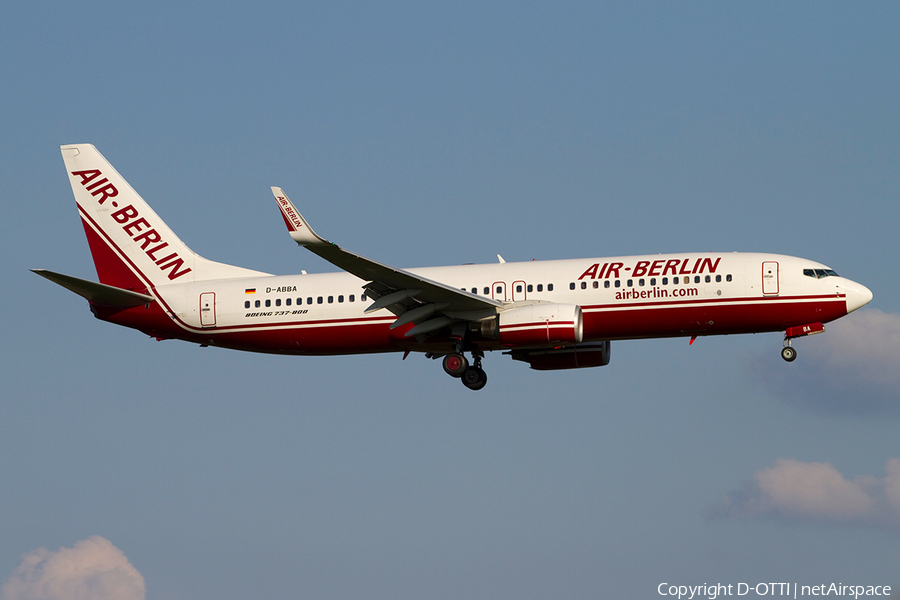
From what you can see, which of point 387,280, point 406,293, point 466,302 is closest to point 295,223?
point 387,280

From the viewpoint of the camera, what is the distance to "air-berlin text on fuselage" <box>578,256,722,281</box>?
4233 centimetres

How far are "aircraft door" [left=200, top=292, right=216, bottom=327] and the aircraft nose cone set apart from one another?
78.7ft

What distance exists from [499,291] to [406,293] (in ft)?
13.4

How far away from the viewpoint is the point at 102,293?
1795 inches

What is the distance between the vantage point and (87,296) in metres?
45.9

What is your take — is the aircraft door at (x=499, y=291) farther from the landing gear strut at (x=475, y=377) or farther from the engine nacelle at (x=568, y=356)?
the engine nacelle at (x=568, y=356)

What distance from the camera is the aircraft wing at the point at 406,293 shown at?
120ft

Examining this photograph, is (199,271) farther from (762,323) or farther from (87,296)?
(762,323)

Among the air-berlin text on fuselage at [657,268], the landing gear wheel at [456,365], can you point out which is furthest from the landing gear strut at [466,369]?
the air-berlin text on fuselage at [657,268]

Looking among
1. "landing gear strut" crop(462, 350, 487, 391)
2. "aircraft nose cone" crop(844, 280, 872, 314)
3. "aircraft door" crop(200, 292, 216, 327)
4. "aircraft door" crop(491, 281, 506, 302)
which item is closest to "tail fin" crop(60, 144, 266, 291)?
"aircraft door" crop(200, 292, 216, 327)

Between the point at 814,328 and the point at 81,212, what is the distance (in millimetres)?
30483

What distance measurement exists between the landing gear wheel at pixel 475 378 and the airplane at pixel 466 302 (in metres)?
0.04

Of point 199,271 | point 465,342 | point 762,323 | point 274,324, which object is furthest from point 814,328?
point 199,271

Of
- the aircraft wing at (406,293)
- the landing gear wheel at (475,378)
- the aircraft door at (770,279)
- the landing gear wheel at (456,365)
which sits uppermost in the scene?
the aircraft door at (770,279)
